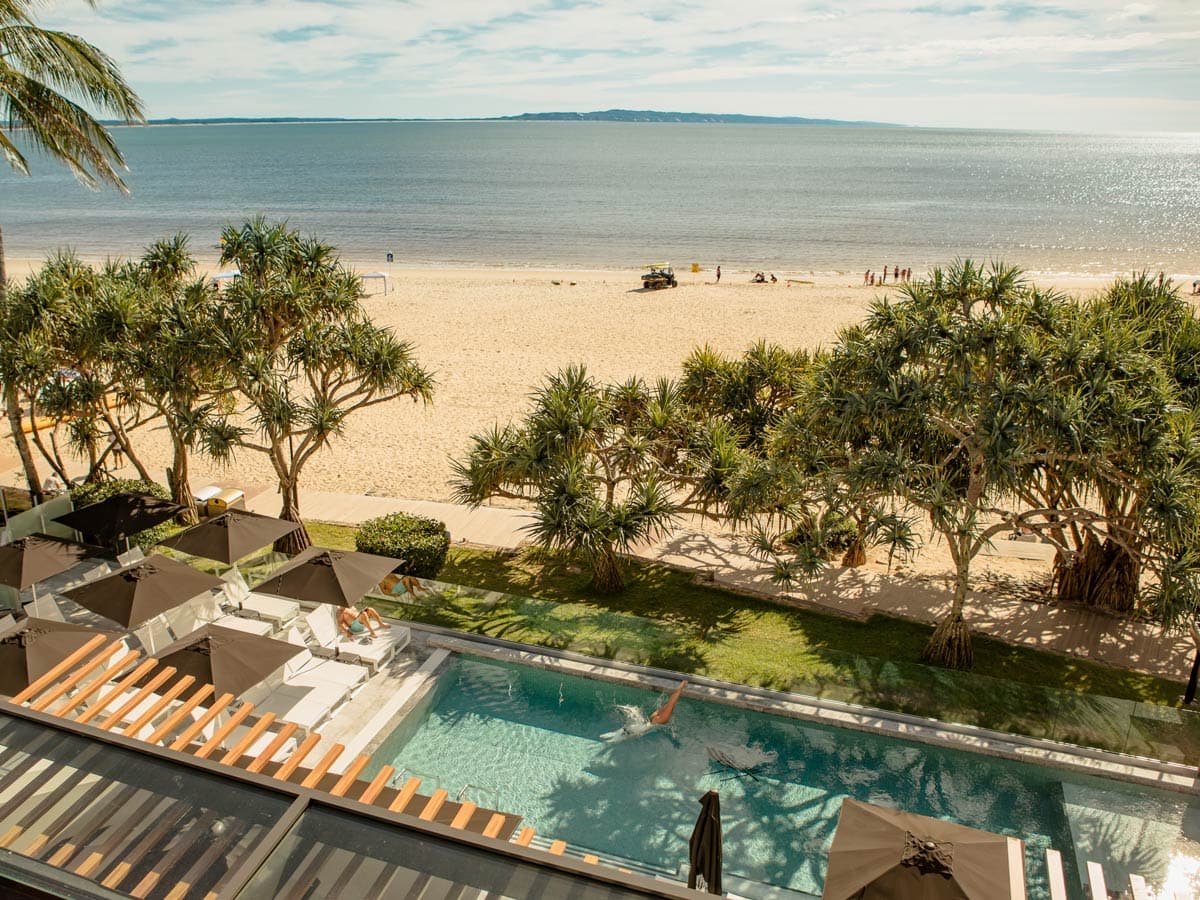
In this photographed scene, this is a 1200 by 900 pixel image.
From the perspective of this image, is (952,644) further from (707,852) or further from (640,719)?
(707,852)

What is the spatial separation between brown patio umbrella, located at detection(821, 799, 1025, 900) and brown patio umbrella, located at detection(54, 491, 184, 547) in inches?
491

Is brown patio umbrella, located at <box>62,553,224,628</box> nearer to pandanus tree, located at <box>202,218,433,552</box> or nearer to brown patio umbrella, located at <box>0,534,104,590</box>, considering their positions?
brown patio umbrella, located at <box>0,534,104,590</box>

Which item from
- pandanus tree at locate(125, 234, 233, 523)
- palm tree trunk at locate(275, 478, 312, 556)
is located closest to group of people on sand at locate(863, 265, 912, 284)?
palm tree trunk at locate(275, 478, 312, 556)

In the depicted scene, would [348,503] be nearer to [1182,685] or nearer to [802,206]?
[1182,685]

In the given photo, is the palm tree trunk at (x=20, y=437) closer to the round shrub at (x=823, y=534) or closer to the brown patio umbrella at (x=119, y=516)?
the brown patio umbrella at (x=119, y=516)

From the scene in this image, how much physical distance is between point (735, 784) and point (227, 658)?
19.4ft

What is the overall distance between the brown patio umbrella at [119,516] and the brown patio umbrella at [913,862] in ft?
40.9

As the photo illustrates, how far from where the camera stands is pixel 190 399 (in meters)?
15.1

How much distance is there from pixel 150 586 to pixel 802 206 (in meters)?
101

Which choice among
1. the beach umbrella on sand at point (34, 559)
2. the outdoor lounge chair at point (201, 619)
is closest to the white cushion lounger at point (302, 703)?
the outdoor lounge chair at point (201, 619)

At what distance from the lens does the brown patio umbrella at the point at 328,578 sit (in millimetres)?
11625

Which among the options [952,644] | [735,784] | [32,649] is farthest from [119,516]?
[952,644]

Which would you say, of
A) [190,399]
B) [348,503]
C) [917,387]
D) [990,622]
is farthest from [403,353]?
[990,622]

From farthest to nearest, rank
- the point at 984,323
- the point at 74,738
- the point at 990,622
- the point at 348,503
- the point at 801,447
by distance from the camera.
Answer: the point at 348,503
the point at 990,622
the point at 801,447
the point at 984,323
the point at 74,738
